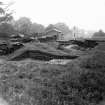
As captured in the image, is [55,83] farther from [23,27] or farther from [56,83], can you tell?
[23,27]

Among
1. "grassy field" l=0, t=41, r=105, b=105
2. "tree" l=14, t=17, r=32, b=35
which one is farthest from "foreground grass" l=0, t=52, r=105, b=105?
"tree" l=14, t=17, r=32, b=35

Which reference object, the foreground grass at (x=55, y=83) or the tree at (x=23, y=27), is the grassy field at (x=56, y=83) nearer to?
the foreground grass at (x=55, y=83)

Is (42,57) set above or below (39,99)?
above

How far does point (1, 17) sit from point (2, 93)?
10592 millimetres

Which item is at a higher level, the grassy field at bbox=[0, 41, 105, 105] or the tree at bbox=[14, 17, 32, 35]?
the tree at bbox=[14, 17, 32, 35]

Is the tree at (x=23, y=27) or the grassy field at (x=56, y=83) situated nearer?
the grassy field at (x=56, y=83)

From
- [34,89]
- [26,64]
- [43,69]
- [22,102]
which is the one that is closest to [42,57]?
[26,64]

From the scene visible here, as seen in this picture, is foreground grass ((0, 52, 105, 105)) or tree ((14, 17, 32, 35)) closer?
foreground grass ((0, 52, 105, 105))

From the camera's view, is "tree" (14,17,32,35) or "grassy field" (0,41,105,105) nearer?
"grassy field" (0,41,105,105)

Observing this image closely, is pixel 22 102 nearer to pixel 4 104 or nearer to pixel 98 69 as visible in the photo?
pixel 4 104

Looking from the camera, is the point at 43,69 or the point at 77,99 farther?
the point at 43,69

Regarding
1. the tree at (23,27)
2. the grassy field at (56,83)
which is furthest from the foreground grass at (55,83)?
the tree at (23,27)

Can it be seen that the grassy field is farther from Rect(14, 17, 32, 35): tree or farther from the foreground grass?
Rect(14, 17, 32, 35): tree

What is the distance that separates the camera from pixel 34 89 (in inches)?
291
